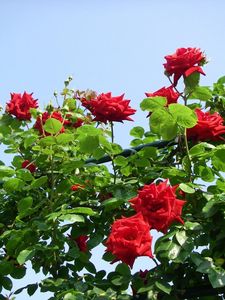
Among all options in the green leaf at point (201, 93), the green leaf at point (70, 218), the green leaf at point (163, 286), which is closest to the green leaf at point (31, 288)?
the green leaf at point (70, 218)

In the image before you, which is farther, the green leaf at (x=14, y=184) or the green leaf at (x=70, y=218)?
the green leaf at (x=14, y=184)

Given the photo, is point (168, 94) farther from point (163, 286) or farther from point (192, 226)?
point (163, 286)

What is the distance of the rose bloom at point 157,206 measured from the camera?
1.97 metres

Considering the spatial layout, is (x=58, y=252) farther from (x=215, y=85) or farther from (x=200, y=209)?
(x=215, y=85)

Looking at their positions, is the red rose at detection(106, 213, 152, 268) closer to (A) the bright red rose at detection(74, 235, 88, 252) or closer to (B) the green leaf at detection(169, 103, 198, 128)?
(B) the green leaf at detection(169, 103, 198, 128)

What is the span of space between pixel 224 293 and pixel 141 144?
33.7 inches

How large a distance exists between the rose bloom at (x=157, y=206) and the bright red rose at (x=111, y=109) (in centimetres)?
75

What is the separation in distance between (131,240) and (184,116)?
0.56 m

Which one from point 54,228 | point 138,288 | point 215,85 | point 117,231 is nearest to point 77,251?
point 54,228

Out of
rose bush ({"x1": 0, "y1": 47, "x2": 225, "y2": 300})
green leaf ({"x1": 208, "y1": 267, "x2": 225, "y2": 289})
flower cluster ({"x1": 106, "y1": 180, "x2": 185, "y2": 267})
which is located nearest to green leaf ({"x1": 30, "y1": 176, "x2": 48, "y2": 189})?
rose bush ({"x1": 0, "y1": 47, "x2": 225, "y2": 300})

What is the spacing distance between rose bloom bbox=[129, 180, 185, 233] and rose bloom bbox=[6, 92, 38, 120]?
144 centimetres

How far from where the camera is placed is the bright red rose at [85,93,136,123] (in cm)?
271

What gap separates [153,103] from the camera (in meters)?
2.28

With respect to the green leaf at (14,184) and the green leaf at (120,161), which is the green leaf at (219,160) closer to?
the green leaf at (120,161)
